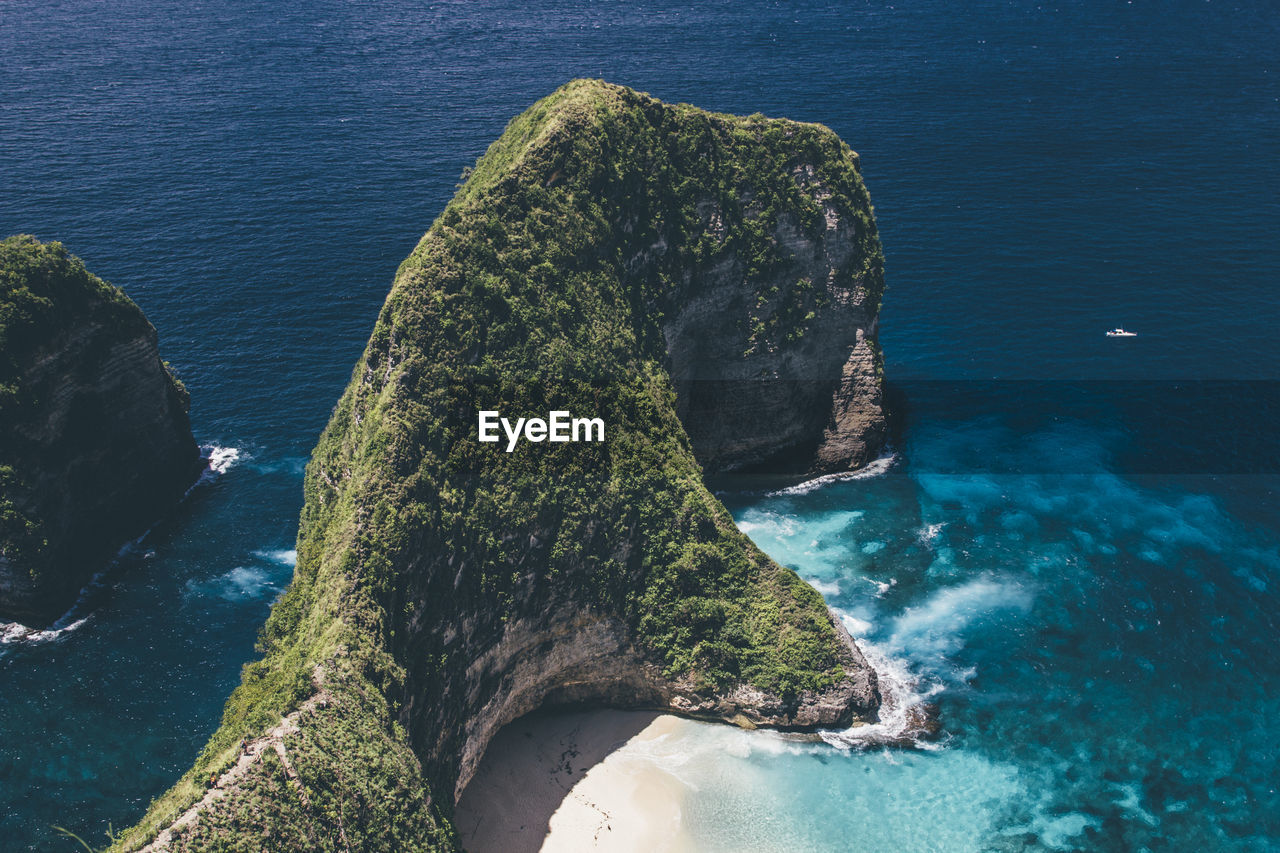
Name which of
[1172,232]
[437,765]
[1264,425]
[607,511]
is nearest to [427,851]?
[437,765]

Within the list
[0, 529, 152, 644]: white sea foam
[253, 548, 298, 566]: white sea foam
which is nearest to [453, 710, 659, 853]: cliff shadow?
[253, 548, 298, 566]: white sea foam

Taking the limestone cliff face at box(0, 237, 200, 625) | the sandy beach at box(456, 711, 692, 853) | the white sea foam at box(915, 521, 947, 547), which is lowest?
the sandy beach at box(456, 711, 692, 853)

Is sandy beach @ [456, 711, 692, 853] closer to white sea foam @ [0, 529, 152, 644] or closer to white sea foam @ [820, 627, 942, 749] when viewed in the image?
white sea foam @ [820, 627, 942, 749]

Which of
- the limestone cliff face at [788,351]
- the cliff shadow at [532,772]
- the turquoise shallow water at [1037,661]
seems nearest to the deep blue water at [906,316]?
the turquoise shallow water at [1037,661]

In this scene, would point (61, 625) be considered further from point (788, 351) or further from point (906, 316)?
point (906, 316)

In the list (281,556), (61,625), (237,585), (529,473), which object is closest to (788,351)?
(529,473)

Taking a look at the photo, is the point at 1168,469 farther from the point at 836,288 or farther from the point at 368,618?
the point at 368,618
